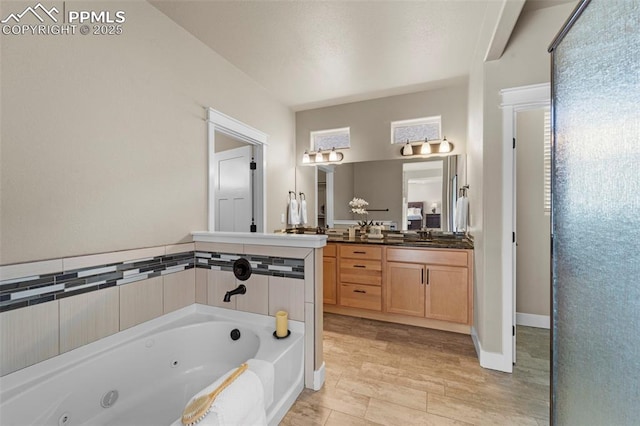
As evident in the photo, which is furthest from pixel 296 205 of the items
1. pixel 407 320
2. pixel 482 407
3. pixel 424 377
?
pixel 482 407

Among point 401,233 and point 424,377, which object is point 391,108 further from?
point 424,377

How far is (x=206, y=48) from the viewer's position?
2.28 metres

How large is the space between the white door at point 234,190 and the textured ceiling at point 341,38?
960 mm

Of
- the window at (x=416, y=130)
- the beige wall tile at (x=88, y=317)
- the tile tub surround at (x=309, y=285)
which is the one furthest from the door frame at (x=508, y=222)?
the beige wall tile at (x=88, y=317)

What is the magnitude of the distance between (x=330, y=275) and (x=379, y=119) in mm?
2157

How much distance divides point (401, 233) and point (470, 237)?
80 centimetres

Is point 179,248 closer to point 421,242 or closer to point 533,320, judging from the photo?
point 421,242

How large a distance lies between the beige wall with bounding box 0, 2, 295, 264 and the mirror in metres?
1.86

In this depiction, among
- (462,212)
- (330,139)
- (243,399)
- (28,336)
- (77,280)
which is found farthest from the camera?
(330,139)

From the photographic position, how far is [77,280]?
1418 millimetres

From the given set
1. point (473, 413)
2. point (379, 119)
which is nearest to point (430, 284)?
point (473, 413)

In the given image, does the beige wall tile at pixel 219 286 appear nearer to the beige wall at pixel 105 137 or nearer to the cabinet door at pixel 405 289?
the beige wall at pixel 105 137

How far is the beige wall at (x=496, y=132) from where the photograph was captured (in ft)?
6.14

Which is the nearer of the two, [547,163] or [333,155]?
[547,163]
